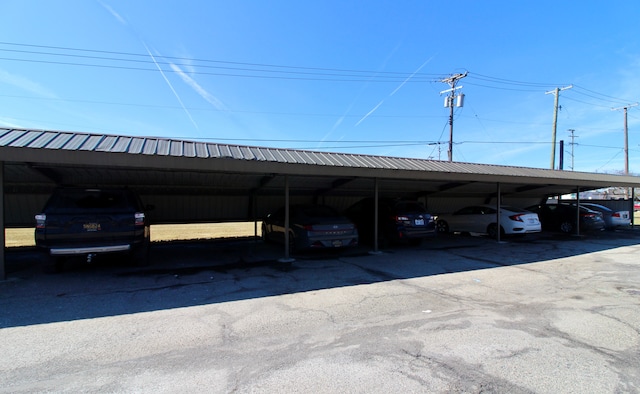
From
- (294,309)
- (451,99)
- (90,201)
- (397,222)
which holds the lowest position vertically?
(294,309)

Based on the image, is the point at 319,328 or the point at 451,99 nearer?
the point at 319,328

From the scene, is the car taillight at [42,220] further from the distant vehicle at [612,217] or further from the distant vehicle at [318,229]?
the distant vehicle at [612,217]

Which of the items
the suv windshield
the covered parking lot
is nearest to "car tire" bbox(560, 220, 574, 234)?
the covered parking lot

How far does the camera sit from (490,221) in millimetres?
13727

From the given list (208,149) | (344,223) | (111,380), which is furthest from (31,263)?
(344,223)

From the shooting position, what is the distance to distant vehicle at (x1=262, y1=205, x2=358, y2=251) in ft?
28.9

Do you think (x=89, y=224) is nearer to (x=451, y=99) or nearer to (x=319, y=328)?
(x=319, y=328)

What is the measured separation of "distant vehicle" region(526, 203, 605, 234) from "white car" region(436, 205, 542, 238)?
3643mm

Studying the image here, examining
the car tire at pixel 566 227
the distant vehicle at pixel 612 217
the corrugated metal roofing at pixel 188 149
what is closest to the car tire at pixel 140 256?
the corrugated metal roofing at pixel 188 149

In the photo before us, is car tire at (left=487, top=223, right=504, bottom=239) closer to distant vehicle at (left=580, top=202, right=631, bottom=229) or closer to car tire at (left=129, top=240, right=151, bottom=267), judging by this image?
distant vehicle at (left=580, top=202, right=631, bottom=229)

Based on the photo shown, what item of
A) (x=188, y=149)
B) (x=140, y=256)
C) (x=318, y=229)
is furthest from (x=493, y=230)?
(x=140, y=256)

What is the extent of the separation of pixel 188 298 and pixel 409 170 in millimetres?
6261

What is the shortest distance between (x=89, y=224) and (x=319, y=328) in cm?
496

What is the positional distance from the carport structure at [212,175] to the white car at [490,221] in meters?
1.22
